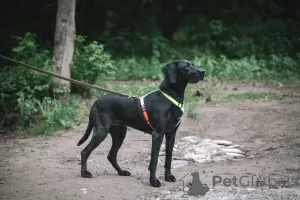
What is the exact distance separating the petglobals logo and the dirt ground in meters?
0.11

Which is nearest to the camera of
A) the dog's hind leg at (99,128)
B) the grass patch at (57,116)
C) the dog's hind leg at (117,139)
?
the dog's hind leg at (99,128)

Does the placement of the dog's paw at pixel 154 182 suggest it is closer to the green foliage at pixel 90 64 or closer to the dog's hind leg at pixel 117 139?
the dog's hind leg at pixel 117 139

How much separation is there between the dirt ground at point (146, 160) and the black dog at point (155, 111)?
41 centimetres

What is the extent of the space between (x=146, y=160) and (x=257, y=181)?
201cm

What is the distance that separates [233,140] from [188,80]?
2.84 m

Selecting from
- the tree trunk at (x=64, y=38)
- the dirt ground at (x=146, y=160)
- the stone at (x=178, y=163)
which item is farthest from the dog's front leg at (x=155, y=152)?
the tree trunk at (x=64, y=38)

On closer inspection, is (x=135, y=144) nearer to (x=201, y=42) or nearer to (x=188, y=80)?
(x=188, y=80)

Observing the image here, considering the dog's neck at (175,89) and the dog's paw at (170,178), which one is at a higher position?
the dog's neck at (175,89)

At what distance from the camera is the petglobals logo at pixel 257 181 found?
5.54m

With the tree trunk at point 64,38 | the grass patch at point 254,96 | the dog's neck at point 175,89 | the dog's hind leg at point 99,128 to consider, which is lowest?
the dog's hind leg at point 99,128

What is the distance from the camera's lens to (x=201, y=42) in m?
18.0

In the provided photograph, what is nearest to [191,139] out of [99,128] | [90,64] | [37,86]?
[99,128]

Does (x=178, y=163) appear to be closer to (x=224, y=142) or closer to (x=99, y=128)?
(x=224, y=142)

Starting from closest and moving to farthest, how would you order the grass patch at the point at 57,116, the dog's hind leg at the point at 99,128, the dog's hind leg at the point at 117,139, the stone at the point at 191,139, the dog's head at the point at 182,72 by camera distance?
the dog's head at the point at 182,72
the dog's hind leg at the point at 99,128
the dog's hind leg at the point at 117,139
the stone at the point at 191,139
the grass patch at the point at 57,116
